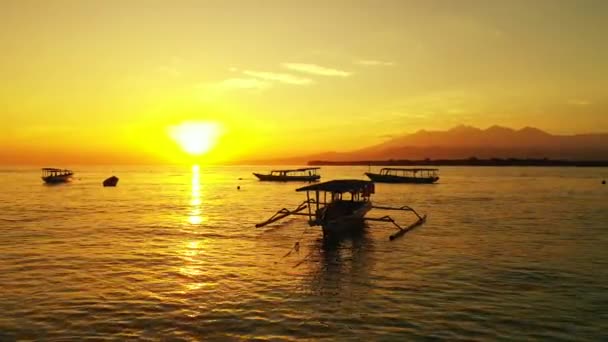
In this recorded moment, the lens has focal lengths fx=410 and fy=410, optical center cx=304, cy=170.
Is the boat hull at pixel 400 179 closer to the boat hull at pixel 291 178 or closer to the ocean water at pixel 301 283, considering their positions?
the boat hull at pixel 291 178

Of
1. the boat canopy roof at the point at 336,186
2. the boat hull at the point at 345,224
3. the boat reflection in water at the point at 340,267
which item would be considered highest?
the boat canopy roof at the point at 336,186

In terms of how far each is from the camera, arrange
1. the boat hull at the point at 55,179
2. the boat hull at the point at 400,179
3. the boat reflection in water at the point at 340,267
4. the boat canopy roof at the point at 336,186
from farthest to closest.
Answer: the boat hull at the point at 400,179 → the boat hull at the point at 55,179 → the boat canopy roof at the point at 336,186 → the boat reflection in water at the point at 340,267

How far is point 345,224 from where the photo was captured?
29.9 meters

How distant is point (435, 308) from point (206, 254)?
14169 millimetres

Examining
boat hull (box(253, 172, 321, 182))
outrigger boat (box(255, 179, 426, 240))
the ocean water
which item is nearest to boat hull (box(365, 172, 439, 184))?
boat hull (box(253, 172, 321, 182))

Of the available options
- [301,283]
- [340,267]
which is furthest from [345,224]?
[301,283]

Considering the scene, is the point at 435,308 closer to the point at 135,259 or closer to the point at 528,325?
the point at 528,325

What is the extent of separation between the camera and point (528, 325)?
13117 mm

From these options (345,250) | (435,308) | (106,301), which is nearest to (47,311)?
(106,301)

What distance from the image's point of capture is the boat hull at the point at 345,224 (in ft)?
90.0

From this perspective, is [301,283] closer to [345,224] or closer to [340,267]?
[340,267]

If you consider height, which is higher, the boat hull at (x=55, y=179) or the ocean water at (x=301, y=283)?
the boat hull at (x=55, y=179)

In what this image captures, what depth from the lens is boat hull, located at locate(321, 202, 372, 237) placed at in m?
27.4

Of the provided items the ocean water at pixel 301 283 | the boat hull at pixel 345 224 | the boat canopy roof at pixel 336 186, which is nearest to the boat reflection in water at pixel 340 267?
the ocean water at pixel 301 283
